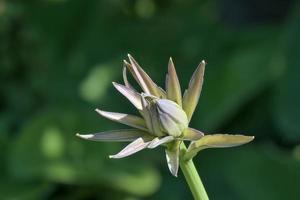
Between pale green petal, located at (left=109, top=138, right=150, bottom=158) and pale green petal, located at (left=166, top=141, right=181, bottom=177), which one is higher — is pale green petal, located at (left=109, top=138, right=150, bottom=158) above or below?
above

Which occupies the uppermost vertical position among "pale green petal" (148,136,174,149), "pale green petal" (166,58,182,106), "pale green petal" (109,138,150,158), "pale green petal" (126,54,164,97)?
"pale green petal" (126,54,164,97)

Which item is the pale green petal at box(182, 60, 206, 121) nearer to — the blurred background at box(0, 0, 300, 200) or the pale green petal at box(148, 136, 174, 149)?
the pale green petal at box(148, 136, 174, 149)

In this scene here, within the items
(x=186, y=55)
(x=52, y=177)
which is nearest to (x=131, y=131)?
(x=52, y=177)

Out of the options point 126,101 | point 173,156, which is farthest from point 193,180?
point 126,101

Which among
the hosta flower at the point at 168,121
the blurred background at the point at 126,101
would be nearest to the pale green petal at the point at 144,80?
the hosta flower at the point at 168,121

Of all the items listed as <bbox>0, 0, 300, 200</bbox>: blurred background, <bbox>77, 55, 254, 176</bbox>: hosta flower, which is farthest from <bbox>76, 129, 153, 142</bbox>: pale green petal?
<bbox>0, 0, 300, 200</bbox>: blurred background

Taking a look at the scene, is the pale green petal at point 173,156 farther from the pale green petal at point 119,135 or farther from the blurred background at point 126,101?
the blurred background at point 126,101
